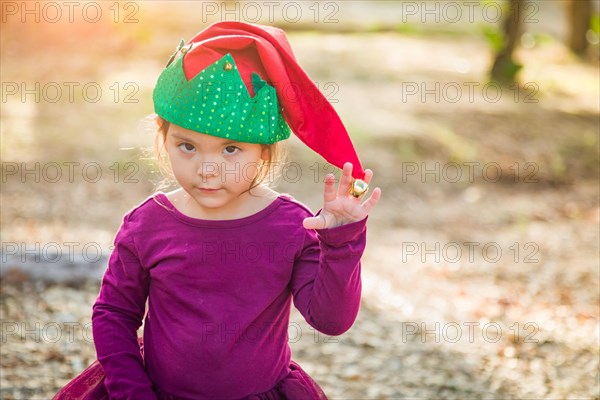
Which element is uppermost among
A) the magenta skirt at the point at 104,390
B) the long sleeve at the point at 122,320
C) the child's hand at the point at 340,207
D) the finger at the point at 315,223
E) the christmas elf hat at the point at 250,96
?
the christmas elf hat at the point at 250,96

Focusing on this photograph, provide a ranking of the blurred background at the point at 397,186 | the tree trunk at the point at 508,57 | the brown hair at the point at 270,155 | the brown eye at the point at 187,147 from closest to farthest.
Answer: the brown eye at the point at 187,147 < the brown hair at the point at 270,155 < the blurred background at the point at 397,186 < the tree trunk at the point at 508,57

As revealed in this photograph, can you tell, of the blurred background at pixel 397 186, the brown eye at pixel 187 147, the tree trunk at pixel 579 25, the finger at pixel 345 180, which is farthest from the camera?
the tree trunk at pixel 579 25

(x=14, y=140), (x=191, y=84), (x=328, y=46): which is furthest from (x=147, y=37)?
(x=191, y=84)

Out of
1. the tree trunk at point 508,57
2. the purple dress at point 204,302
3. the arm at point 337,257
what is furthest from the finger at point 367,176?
the tree trunk at point 508,57

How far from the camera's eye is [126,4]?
523 inches

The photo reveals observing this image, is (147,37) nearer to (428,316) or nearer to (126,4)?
(126,4)

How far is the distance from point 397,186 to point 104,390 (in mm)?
6008

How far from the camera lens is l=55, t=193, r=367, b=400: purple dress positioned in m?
2.25

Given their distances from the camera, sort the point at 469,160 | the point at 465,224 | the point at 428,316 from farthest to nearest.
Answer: the point at 469,160 → the point at 465,224 → the point at 428,316

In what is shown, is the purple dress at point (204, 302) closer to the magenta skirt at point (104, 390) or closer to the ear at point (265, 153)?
the magenta skirt at point (104, 390)

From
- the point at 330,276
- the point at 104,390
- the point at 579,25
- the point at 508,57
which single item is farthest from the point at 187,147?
the point at 579,25

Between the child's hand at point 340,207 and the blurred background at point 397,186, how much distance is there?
2.22 feet

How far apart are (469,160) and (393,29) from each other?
803 cm

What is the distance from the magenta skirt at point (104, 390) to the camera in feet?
7.51
